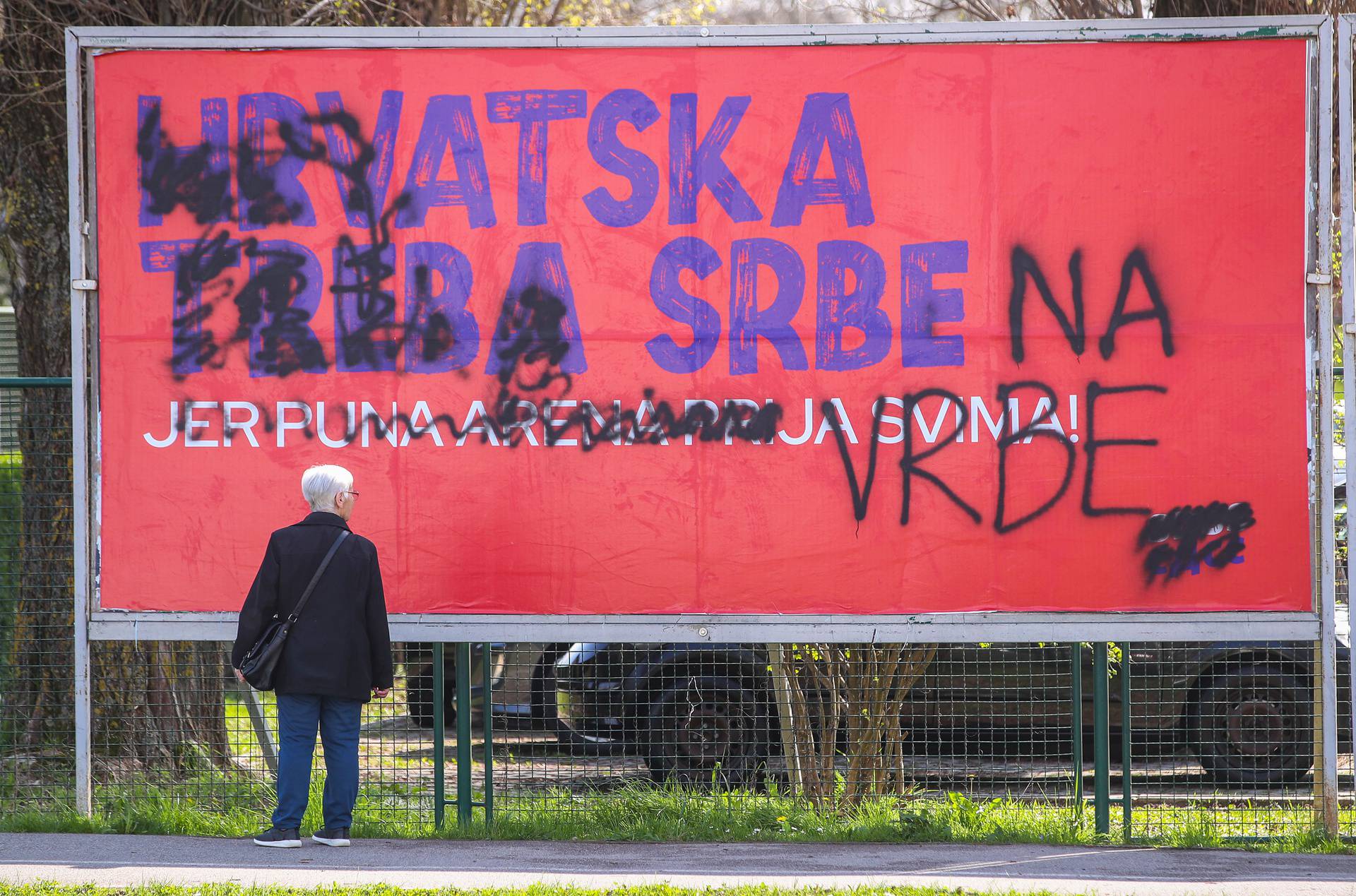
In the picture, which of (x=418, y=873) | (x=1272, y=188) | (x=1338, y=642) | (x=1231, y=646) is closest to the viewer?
(x=418, y=873)

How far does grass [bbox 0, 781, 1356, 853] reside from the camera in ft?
21.5

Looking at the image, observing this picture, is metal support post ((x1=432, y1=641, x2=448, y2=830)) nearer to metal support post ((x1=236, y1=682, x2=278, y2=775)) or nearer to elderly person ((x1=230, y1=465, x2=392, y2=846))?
elderly person ((x1=230, y1=465, x2=392, y2=846))

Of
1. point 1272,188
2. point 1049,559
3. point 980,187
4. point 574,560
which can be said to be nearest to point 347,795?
point 574,560

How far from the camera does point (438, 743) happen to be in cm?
646

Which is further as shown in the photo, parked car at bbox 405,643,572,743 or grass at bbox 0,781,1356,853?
parked car at bbox 405,643,572,743

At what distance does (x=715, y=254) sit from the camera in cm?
655

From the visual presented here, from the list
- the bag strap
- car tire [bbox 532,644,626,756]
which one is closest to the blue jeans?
the bag strap

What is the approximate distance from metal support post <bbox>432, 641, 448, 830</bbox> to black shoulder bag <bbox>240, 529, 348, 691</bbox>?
82 centimetres

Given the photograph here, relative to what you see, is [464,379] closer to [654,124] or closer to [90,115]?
[654,124]

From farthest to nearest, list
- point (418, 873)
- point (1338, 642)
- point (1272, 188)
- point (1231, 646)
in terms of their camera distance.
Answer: point (1338, 642), point (1231, 646), point (1272, 188), point (418, 873)

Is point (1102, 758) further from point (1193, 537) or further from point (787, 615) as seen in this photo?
point (787, 615)

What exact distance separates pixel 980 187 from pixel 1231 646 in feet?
9.75

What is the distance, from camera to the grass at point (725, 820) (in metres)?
6.54

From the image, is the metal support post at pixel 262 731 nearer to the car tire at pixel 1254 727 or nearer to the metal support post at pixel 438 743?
the metal support post at pixel 438 743
